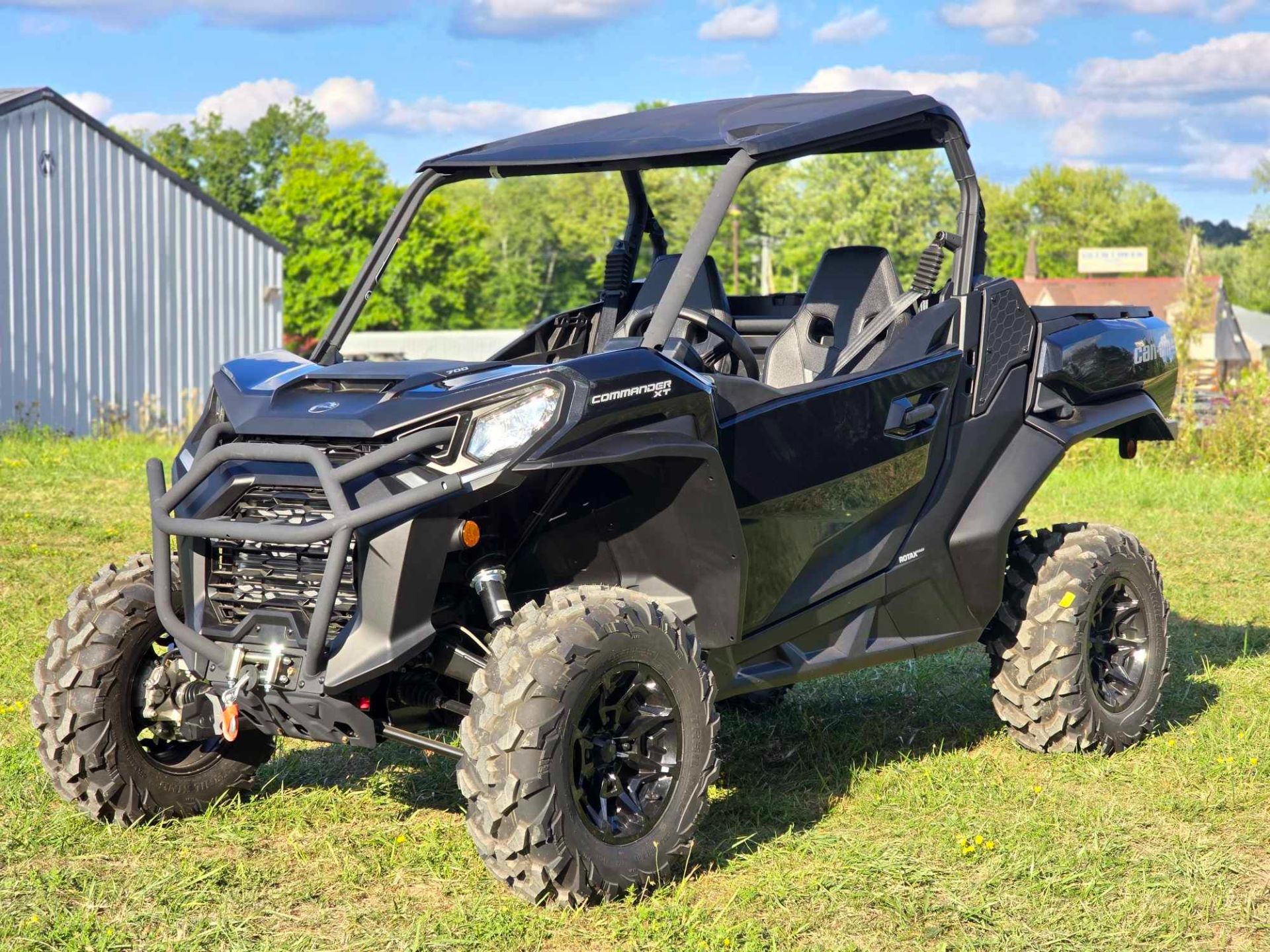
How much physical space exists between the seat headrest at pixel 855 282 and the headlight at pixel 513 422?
1.93 metres

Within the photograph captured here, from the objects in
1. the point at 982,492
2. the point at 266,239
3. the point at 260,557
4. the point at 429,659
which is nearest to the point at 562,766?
the point at 429,659

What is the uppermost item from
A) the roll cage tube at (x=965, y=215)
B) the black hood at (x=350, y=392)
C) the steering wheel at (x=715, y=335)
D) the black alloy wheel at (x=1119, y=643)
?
the roll cage tube at (x=965, y=215)

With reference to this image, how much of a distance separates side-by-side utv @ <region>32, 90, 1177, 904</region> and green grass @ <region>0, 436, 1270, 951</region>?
200 millimetres

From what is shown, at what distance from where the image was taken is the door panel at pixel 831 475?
4617 millimetres

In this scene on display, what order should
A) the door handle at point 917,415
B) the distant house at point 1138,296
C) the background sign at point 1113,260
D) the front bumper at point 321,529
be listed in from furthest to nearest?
the background sign at point 1113,260, the distant house at point 1138,296, the door handle at point 917,415, the front bumper at point 321,529

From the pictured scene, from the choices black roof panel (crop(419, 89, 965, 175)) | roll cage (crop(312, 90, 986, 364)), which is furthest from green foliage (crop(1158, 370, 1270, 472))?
black roof panel (crop(419, 89, 965, 175))

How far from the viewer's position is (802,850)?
179 inches

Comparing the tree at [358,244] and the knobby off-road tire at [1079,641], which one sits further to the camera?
the tree at [358,244]

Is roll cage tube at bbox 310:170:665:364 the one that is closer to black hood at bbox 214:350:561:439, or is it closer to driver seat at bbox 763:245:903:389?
black hood at bbox 214:350:561:439

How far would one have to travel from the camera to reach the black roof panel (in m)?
4.68

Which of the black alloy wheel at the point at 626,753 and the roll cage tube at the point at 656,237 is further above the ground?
the roll cage tube at the point at 656,237

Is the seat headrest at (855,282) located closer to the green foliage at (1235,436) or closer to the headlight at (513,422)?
the headlight at (513,422)

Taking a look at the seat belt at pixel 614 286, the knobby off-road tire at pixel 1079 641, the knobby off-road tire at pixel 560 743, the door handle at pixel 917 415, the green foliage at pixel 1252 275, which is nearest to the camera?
the knobby off-road tire at pixel 560 743

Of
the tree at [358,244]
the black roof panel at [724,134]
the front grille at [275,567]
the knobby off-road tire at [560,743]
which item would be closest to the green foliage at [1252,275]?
the tree at [358,244]
